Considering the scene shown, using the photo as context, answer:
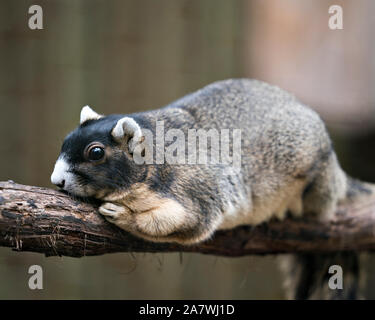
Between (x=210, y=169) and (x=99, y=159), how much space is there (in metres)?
1.09

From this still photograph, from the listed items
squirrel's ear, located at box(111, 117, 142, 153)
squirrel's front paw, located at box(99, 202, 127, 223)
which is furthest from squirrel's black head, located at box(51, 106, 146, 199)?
squirrel's front paw, located at box(99, 202, 127, 223)

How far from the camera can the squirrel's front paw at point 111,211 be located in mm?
3660

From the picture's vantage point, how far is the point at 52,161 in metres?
7.69

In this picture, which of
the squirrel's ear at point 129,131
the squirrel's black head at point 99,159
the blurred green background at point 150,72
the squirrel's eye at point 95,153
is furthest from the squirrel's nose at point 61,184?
the blurred green background at point 150,72

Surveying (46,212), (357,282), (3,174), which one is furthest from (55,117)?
(357,282)

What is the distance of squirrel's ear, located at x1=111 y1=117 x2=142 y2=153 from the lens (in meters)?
3.71

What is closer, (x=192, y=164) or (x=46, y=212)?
(x=46, y=212)

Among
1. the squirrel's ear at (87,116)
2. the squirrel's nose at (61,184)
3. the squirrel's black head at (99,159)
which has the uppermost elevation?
the squirrel's ear at (87,116)

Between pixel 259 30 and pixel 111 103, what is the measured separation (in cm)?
283

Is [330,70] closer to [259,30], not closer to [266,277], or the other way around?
[259,30]

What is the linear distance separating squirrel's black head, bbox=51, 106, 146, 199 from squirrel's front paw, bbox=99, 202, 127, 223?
103mm

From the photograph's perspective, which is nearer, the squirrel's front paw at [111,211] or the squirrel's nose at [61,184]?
the squirrel's nose at [61,184]

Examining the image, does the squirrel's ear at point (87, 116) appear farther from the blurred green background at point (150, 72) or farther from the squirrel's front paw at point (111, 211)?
the blurred green background at point (150, 72)

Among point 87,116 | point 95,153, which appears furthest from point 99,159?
point 87,116
